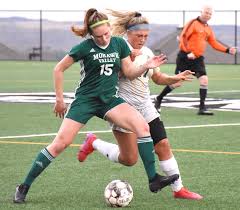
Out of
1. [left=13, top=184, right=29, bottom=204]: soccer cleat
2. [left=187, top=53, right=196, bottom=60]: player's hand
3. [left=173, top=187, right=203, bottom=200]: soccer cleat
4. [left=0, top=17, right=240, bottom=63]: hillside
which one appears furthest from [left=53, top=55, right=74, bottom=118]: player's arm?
[left=0, top=17, right=240, bottom=63]: hillside

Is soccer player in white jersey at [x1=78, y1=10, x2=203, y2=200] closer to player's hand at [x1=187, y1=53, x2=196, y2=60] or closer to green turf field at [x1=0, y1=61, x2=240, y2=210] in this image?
green turf field at [x1=0, y1=61, x2=240, y2=210]

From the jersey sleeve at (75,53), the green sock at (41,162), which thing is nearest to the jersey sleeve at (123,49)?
the jersey sleeve at (75,53)

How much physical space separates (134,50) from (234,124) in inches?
263

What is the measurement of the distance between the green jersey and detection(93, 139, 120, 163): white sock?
91cm

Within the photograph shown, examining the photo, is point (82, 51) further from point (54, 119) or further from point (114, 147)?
point (54, 119)

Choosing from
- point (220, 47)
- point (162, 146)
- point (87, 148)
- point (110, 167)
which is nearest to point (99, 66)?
point (162, 146)

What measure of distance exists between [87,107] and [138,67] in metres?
0.64

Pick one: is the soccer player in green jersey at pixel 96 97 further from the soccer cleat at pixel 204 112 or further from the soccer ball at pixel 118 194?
the soccer cleat at pixel 204 112

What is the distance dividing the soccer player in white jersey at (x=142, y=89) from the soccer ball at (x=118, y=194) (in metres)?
0.62

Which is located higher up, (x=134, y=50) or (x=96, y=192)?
(x=134, y=50)

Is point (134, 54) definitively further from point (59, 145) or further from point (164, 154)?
point (59, 145)

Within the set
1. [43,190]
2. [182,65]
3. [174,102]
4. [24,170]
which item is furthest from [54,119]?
[43,190]

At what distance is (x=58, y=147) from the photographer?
8438 mm

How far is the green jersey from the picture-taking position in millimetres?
8539
